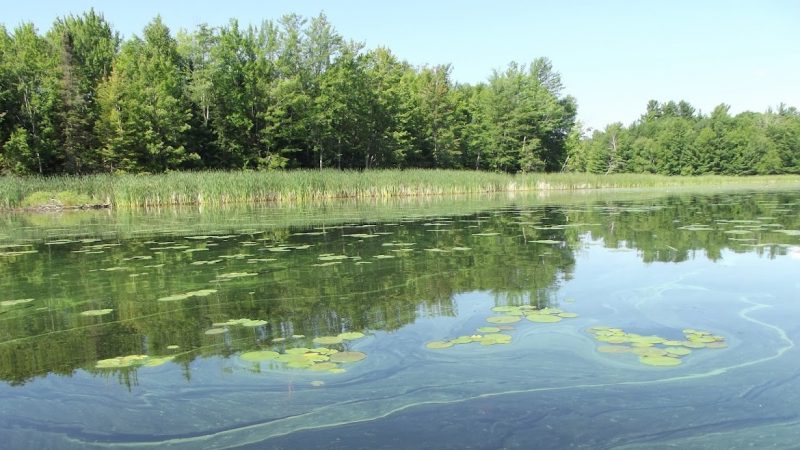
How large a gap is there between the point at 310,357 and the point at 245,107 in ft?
110

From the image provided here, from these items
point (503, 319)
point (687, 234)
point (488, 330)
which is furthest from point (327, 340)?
point (687, 234)

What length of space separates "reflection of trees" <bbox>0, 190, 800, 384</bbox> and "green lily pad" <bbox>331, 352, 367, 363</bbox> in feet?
1.83

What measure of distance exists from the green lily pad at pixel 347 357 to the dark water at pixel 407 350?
0.06ft

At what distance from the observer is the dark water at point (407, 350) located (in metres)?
2.55

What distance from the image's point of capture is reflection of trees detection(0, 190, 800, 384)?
404 centimetres

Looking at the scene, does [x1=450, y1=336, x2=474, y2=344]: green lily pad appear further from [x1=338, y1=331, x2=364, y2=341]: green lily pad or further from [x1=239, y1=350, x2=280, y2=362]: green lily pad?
[x1=239, y1=350, x2=280, y2=362]: green lily pad

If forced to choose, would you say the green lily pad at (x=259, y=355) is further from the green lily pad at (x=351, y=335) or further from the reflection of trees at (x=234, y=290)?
the green lily pad at (x=351, y=335)

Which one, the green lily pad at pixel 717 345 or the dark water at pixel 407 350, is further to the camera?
the green lily pad at pixel 717 345

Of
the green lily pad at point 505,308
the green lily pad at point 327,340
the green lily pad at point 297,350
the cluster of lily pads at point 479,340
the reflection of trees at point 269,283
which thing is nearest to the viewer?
the green lily pad at point 297,350

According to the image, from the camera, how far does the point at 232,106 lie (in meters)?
34.5

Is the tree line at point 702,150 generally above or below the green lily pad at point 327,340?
above

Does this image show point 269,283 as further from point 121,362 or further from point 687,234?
point 687,234

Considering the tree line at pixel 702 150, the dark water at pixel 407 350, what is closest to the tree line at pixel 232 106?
the tree line at pixel 702 150

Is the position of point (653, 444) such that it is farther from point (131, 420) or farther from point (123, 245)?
point (123, 245)
